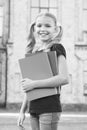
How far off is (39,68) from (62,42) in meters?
14.1

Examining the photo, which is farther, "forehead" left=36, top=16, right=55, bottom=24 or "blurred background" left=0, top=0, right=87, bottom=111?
"blurred background" left=0, top=0, right=87, bottom=111

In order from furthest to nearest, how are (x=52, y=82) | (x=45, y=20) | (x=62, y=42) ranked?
(x=62, y=42) < (x=45, y=20) < (x=52, y=82)

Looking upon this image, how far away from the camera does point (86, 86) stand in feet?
52.6

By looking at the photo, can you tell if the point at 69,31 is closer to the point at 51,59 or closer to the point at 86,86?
the point at 86,86

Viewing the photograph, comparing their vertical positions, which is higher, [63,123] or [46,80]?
[46,80]

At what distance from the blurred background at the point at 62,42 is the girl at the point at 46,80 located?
44.7 ft

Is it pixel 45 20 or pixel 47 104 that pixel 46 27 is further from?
pixel 47 104

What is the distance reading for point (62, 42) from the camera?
1634 cm

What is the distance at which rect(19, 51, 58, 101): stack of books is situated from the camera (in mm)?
2283

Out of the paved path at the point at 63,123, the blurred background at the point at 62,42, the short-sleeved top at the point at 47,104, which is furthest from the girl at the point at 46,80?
the blurred background at the point at 62,42

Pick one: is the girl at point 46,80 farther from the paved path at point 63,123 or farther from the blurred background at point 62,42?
the blurred background at point 62,42

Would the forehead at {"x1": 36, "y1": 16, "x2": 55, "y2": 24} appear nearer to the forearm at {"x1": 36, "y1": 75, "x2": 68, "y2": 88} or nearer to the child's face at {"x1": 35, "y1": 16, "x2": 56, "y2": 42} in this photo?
the child's face at {"x1": 35, "y1": 16, "x2": 56, "y2": 42}

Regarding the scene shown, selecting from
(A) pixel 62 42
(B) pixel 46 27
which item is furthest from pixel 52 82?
(A) pixel 62 42

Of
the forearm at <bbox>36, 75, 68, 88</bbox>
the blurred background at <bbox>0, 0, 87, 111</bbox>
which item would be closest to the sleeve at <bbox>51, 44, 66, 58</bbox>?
the forearm at <bbox>36, 75, 68, 88</bbox>
